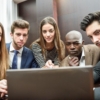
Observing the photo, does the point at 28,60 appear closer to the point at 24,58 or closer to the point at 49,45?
the point at 24,58

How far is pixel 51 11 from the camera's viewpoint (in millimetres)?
2896

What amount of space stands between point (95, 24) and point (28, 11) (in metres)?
2.33

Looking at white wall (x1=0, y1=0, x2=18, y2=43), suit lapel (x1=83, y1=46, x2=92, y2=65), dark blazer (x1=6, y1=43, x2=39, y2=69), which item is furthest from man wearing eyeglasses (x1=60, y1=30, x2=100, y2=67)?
white wall (x1=0, y1=0, x2=18, y2=43)

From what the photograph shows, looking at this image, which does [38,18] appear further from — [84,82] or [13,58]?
[84,82]

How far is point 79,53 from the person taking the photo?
169cm

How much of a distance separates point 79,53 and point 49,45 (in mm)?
316

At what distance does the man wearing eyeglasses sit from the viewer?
160 centimetres

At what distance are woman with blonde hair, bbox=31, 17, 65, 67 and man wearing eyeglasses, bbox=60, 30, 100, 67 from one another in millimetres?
91

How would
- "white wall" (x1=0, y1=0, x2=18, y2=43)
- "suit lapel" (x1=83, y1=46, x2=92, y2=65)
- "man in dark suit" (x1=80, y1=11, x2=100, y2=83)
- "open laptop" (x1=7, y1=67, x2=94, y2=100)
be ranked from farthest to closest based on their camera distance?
"white wall" (x1=0, y1=0, x2=18, y2=43) → "suit lapel" (x1=83, y1=46, x2=92, y2=65) → "man in dark suit" (x1=80, y1=11, x2=100, y2=83) → "open laptop" (x1=7, y1=67, x2=94, y2=100)

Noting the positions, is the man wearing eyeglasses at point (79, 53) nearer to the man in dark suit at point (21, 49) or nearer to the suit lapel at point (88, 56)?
the suit lapel at point (88, 56)

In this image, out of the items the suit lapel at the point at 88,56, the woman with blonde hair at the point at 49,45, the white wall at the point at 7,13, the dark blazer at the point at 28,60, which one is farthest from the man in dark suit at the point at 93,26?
the white wall at the point at 7,13

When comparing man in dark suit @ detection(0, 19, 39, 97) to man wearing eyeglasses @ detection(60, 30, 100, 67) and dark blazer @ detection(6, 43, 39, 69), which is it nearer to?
dark blazer @ detection(6, 43, 39, 69)

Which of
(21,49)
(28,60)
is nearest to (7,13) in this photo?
(21,49)

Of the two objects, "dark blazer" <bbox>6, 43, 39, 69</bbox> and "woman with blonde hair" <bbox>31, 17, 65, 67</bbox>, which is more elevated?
"woman with blonde hair" <bbox>31, 17, 65, 67</bbox>
